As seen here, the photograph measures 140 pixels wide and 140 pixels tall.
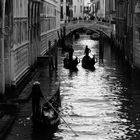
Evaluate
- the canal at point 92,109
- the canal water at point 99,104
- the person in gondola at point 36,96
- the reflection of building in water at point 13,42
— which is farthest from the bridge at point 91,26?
the person in gondola at point 36,96

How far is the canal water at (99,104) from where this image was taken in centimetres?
1222

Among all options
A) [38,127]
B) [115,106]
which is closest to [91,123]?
[38,127]

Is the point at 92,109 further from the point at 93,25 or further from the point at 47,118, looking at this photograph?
the point at 93,25

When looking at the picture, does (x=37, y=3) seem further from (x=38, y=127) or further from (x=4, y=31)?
(x=38, y=127)

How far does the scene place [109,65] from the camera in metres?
29.8

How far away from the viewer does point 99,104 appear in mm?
16141

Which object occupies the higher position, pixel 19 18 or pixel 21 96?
pixel 19 18

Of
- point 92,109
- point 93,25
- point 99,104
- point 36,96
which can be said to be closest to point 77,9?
point 93,25

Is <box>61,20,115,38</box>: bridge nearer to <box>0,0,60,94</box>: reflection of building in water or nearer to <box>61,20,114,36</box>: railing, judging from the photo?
<box>61,20,114,36</box>: railing

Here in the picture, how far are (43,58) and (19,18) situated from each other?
30.2ft

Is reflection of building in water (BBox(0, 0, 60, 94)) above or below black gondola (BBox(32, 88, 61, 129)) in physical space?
above

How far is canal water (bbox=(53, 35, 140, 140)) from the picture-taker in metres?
12.2

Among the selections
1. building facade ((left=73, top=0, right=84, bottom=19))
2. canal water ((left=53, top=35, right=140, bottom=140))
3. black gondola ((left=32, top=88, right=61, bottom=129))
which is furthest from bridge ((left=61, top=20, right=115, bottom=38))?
black gondola ((left=32, top=88, right=61, bottom=129))

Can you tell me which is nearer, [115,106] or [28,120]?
[28,120]
